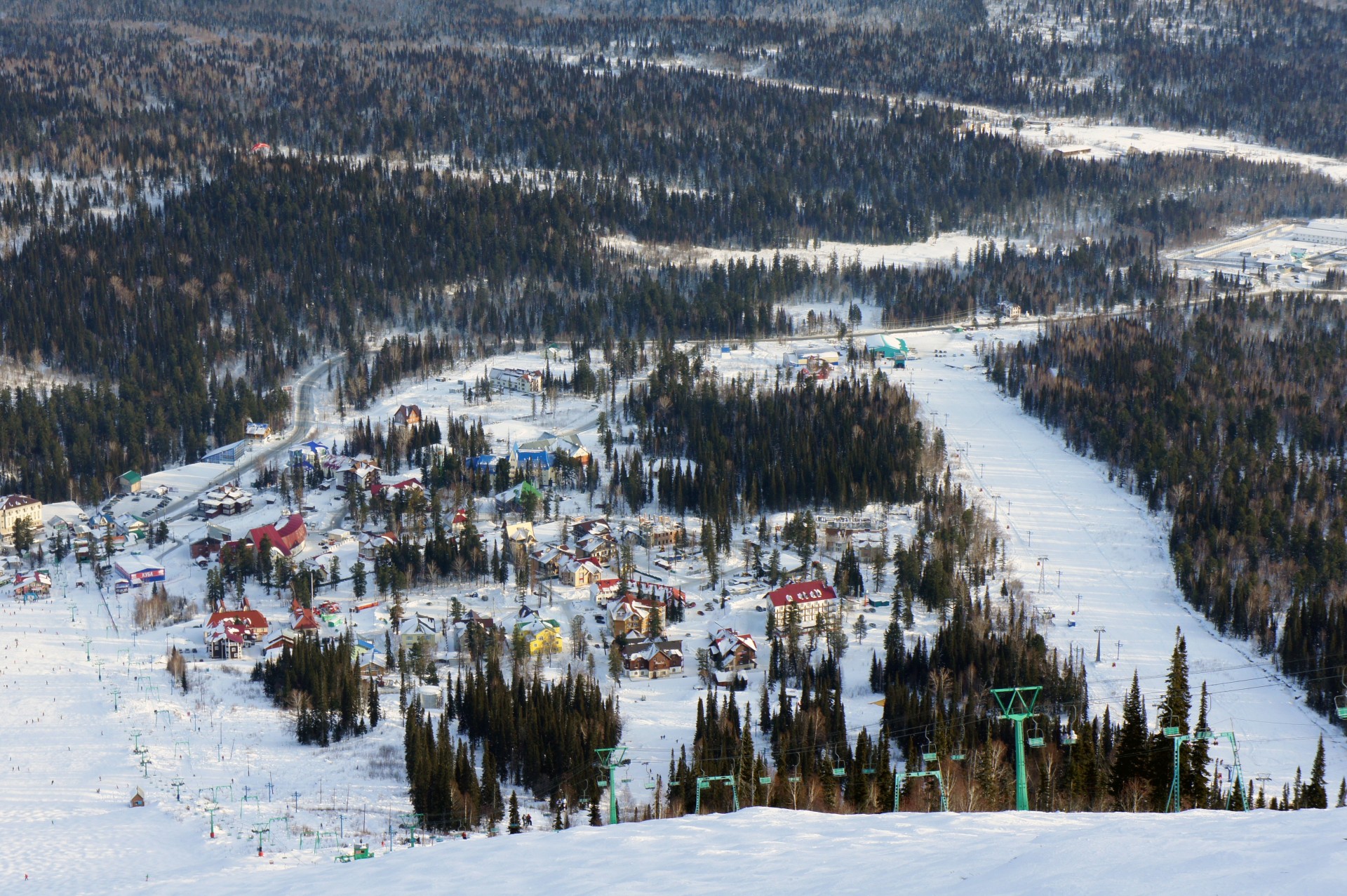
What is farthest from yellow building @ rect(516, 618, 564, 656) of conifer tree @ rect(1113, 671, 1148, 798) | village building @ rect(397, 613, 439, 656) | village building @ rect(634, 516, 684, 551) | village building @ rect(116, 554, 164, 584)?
conifer tree @ rect(1113, 671, 1148, 798)

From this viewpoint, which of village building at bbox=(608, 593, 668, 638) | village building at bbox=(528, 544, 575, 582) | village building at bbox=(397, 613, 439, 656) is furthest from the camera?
village building at bbox=(528, 544, 575, 582)

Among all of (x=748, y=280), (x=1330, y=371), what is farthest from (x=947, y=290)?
(x=1330, y=371)

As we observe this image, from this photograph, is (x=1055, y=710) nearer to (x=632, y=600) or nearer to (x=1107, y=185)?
(x=632, y=600)

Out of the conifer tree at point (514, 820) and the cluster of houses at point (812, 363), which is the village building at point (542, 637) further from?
the cluster of houses at point (812, 363)

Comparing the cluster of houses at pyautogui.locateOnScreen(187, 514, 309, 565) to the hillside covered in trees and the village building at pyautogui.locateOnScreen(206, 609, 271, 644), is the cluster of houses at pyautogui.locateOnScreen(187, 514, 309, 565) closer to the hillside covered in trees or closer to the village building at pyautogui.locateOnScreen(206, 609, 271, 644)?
the village building at pyautogui.locateOnScreen(206, 609, 271, 644)

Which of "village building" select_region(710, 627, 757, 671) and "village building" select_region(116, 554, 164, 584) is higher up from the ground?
"village building" select_region(710, 627, 757, 671)

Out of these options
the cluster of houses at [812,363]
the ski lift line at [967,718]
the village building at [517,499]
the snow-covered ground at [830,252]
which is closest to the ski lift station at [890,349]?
the cluster of houses at [812,363]
